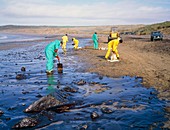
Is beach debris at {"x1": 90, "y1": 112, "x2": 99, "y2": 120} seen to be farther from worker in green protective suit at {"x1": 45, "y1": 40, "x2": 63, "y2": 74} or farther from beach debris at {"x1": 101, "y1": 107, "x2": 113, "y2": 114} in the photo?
worker in green protective suit at {"x1": 45, "y1": 40, "x2": 63, "y2": 74}

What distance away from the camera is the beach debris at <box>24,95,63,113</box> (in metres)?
6.64

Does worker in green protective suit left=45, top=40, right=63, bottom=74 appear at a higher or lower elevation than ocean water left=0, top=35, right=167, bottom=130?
higher

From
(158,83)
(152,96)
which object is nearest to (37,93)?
(152,96)

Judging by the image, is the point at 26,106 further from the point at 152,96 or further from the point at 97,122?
the point at 152,96

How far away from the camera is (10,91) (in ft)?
29.1

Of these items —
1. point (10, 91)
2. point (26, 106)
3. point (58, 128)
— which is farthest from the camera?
point (10, 91)

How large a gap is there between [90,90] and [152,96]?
221 cm

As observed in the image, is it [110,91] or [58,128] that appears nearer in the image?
[58,128]

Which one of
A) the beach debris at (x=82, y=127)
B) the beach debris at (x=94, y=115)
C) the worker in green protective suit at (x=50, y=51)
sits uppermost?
the worker in green protective suit at (x=50, y=51)

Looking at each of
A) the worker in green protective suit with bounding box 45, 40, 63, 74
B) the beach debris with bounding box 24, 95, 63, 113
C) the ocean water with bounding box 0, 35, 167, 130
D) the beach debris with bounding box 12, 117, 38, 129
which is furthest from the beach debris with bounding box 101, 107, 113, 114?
the worker in green protective suit with bounding box 45, 40, 63, 74

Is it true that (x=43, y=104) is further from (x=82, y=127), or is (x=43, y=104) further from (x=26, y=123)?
(x=82, y=127)

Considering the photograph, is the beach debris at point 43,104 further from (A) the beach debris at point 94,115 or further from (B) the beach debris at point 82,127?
(B) the beach debris at point 82,127

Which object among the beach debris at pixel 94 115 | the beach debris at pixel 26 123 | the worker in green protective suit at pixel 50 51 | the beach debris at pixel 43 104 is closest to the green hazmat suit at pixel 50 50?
the worker in green protective suit at pixel 50 51

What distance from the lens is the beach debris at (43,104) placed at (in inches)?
261
